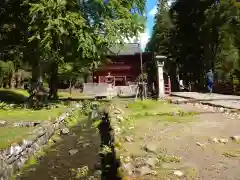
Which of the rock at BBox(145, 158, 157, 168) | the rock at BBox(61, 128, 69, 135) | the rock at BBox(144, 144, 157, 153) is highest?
the rock at BBox(144, 144, 157, 153)

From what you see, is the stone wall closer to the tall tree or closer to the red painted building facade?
the tall tree

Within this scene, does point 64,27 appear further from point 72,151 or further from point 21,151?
point 21,151

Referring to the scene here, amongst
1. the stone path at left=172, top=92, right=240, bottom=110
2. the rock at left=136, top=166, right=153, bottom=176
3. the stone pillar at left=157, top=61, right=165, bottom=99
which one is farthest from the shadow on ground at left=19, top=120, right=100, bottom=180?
the stone pillar at left=157, top=61, right=165, bottom=99

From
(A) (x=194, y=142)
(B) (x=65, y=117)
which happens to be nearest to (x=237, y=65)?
(B) (x=65, y=117)

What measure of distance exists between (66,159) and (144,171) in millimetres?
3990

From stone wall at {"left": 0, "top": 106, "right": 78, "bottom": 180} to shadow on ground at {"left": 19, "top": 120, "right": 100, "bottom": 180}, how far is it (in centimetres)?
30

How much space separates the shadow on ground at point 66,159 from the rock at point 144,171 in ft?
6.97

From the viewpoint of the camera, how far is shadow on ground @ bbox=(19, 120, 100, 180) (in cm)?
812

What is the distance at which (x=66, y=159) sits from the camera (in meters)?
9.57

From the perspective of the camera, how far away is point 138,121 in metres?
12.9

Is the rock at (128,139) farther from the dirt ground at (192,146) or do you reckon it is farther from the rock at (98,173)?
the rock at (98,173)

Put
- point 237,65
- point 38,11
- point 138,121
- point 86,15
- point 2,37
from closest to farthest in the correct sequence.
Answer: point 138,121 → point 38,11 → point 86,15 → point 2,37 → point 237,65

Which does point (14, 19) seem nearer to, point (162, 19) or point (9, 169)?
point (9, 169)

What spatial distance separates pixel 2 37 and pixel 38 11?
8743mm
